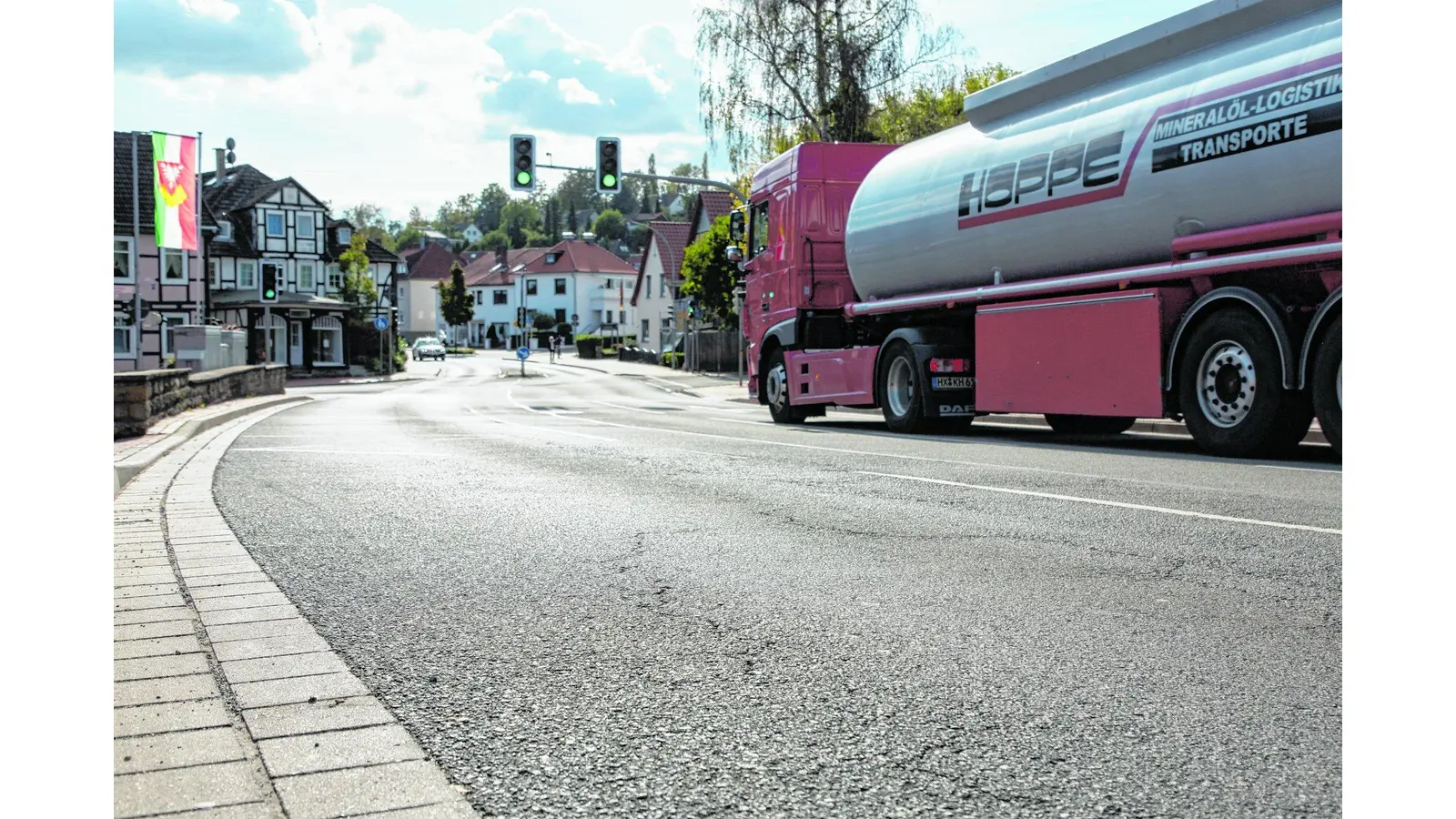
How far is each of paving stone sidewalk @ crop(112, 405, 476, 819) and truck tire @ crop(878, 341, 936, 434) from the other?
10.9 meters

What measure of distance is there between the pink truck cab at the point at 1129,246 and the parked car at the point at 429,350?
69.5m

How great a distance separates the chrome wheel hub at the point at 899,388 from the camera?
1628cm

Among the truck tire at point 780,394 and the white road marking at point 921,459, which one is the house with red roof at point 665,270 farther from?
the white road marking at point 921,459

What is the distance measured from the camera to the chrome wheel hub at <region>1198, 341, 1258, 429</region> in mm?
10859

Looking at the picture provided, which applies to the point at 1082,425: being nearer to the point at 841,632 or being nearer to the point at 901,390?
the point at 901,390

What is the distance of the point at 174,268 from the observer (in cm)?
5234

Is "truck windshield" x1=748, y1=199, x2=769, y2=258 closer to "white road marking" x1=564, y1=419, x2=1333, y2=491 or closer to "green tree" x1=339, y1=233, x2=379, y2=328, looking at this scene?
"white road marking" x1=564, y1=419, x2=1333, y2=491

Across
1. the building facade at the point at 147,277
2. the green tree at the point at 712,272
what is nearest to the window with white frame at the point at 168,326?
the building facade at the point at 147,277

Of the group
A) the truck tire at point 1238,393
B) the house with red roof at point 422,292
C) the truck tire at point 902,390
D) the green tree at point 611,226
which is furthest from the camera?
the green tree at point 611,226

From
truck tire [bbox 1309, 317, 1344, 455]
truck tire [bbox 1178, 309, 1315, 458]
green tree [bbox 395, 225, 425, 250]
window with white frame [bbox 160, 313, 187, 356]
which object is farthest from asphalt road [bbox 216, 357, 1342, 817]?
green tree [bbox 395, 225, 425, 250]

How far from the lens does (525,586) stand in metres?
5.24

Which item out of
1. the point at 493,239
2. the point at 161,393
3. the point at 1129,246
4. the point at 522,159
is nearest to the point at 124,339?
the point at 522,159

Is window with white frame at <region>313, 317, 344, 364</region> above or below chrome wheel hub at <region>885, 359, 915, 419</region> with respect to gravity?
above

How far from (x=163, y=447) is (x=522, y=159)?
15.6 m
